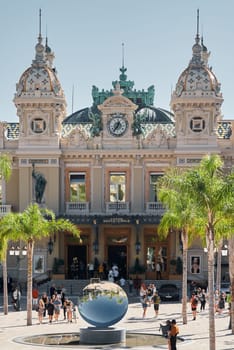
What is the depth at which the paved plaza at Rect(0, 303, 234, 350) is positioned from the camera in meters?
38.1

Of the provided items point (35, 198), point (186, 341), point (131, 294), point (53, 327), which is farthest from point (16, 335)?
point (35, 198)

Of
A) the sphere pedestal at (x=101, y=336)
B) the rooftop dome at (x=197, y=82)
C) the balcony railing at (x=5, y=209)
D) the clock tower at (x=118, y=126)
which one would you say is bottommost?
the sphere pedestal at (x=101, y=336)

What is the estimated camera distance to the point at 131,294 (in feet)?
208

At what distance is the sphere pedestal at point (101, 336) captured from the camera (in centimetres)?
3962

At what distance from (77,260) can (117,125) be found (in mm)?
10508

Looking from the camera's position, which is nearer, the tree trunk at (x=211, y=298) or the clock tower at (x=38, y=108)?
the tree trunk at (x=211, y=298)

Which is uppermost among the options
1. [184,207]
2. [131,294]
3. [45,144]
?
[45,144]

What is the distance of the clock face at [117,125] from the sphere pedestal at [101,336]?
31959 millimetres

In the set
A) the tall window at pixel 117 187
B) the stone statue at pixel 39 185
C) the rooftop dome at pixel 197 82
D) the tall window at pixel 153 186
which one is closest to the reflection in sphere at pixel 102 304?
the stone statue at pixel 39 185

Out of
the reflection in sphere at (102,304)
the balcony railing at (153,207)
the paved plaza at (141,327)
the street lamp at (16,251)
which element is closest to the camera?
the paved plaza at (141,327)

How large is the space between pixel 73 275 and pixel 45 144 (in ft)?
32.5

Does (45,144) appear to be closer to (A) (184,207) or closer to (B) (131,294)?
(B) (131,294)

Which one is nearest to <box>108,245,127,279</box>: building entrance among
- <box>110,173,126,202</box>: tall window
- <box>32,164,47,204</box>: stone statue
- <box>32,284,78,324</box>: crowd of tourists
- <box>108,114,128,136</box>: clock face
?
<box>110,173,126,202</box>: tall window

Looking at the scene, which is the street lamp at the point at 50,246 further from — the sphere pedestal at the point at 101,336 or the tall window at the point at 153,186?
the sphere pedestal at the point at 101,336
